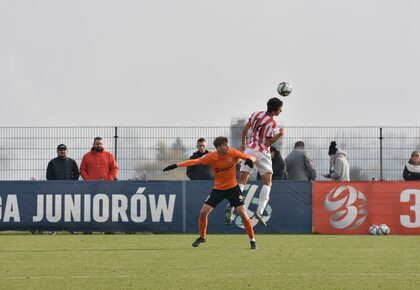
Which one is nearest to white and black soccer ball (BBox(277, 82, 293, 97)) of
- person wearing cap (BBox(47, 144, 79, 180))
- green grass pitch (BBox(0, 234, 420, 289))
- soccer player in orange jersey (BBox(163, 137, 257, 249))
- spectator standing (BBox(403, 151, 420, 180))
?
green grass pitch (BBox(0, 234, 420, 289))

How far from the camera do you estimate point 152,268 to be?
13.2 metres

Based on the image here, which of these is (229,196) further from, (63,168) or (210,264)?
(63,168)

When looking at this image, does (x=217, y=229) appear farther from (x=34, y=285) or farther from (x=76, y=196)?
(x=34, y=285)

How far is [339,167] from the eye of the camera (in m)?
25.2

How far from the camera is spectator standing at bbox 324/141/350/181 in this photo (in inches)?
989

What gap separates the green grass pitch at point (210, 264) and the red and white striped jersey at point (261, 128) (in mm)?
1735

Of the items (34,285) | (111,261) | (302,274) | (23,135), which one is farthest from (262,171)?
(23,135)

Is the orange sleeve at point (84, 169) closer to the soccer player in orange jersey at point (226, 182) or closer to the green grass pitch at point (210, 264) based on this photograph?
the green grass pitch at point (210, 264)

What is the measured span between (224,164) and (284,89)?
411 cm

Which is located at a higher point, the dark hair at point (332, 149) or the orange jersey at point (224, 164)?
the dark hair at point (332, 149)

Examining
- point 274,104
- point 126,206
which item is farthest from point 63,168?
point 274,104

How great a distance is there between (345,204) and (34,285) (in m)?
13.9

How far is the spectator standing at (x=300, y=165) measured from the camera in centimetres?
2525

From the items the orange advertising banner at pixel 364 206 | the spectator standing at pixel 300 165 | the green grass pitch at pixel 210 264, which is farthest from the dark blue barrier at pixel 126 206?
the green grass pitch at pixel 210 264
